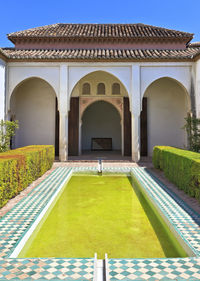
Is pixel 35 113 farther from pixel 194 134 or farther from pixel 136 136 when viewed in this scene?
pixel 194 134

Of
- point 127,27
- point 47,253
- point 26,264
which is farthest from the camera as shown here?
point 127,27

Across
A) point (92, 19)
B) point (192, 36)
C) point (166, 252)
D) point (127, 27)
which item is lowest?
point (166, 252)

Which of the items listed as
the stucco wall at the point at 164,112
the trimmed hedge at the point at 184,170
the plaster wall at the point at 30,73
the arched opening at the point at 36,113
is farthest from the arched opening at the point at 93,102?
the trimmed hedge at the point at 184,170

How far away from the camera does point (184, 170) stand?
18.4 feet

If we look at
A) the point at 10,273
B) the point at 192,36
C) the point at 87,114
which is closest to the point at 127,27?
the point at 192,36

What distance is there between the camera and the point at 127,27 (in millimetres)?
14273

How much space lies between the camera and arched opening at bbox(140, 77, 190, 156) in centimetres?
1227

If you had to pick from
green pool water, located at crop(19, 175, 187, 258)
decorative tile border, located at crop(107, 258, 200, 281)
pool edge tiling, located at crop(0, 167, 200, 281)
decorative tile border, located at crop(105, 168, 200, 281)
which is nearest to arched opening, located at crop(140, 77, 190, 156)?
green pool water, located at crop(19, 175, 187, 258)

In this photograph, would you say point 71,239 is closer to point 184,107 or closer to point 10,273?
point 10,273

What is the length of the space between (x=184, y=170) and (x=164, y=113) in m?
7.20

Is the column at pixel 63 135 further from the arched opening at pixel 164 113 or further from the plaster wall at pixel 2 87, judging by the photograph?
the arched opening at pixel 164 113

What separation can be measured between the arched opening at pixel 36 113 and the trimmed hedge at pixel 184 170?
260 inches

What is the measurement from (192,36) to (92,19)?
635 cm

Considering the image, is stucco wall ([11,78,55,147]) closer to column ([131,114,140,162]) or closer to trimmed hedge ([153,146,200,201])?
column ([131,114,140,162])
